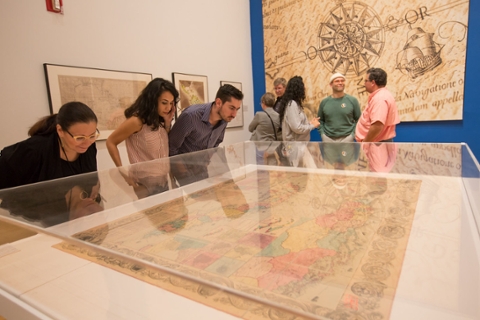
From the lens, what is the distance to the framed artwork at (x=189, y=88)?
4062 millimetres

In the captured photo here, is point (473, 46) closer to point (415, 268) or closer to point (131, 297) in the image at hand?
point (415, 268)

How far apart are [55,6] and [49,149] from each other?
5.87 feet

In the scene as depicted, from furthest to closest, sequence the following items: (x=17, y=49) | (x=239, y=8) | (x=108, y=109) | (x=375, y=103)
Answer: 1. (x=239, y=8)
2. (x=108, y=109)
3. (x=375, y=103)
4. (x=17, y=49)

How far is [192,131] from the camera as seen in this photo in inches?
91.0

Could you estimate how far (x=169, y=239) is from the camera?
77cm

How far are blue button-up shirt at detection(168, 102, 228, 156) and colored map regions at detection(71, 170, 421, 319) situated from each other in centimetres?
111

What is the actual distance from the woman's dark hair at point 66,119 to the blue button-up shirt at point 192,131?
71 cm

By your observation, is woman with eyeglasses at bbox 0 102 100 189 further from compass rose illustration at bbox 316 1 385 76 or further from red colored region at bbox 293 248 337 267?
compass rose illustration at bbox 316 1 385 76

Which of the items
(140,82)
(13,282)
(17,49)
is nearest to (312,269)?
(13,282)

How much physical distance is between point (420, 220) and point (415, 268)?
0.94ft

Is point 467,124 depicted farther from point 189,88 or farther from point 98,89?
point 98,89

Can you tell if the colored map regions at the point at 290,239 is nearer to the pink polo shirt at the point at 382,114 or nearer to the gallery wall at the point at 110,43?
the pink polo shirt at the point at 382,114

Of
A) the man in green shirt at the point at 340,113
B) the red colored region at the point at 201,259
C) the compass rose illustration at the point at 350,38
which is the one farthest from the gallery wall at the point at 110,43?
the red colored region at the point at 201,259

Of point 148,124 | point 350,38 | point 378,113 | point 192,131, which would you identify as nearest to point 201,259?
point 148,124
